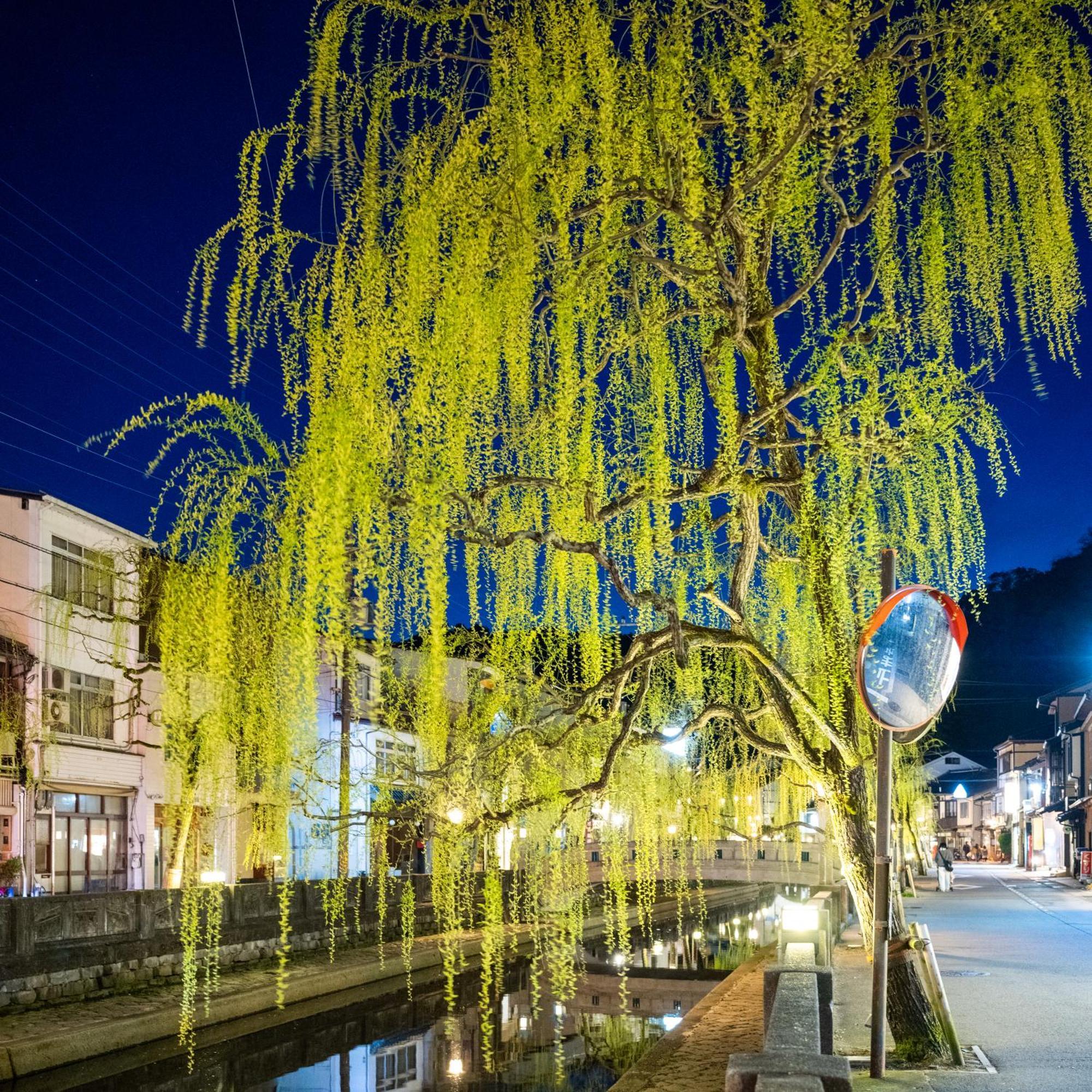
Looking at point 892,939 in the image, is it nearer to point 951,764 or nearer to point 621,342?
point 621,342

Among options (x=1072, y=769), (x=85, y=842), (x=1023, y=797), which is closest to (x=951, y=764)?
(x=1023, y=797)

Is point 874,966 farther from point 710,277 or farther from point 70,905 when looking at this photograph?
point 70,905

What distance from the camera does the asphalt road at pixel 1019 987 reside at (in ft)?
25.0

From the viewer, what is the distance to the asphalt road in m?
7.61

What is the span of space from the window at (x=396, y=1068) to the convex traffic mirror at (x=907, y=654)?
9.49m

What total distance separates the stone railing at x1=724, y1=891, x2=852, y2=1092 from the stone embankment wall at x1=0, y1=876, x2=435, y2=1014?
9039 millimetres

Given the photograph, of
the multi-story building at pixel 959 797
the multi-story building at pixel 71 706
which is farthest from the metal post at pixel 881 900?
the multi-story building at pixel 959 797

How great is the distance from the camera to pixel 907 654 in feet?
22.5

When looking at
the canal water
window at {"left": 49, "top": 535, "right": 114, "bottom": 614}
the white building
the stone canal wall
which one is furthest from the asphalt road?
the white building

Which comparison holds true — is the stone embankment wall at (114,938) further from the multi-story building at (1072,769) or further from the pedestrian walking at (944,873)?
the multi-story building at (1072,769)

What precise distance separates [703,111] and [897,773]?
18635mm

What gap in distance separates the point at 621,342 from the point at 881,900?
3929 millimetres

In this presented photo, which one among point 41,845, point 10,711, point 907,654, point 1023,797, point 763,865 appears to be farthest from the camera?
point 1023,797

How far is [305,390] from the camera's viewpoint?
221 inches
